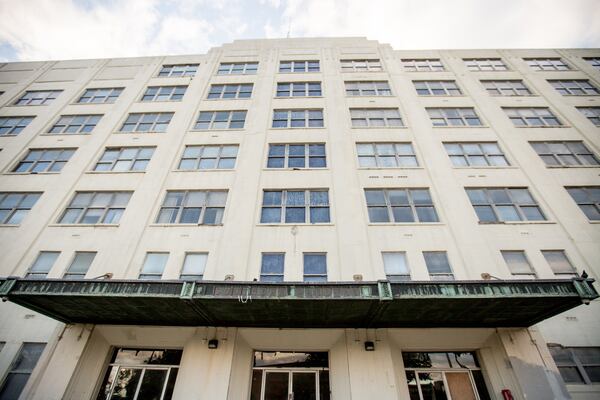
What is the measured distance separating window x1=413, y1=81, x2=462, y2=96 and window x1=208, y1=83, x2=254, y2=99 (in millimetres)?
12294

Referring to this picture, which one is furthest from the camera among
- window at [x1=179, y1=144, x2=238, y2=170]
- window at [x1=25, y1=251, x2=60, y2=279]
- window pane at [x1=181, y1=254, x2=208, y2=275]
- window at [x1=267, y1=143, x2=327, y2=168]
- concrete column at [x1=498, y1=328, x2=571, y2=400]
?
window at [x1=179, y1=144, x2=238, y2=170]

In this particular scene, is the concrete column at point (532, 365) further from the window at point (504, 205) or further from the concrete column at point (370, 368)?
the window at point (504, 205)

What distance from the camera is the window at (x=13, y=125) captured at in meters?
18.9

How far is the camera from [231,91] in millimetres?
20516

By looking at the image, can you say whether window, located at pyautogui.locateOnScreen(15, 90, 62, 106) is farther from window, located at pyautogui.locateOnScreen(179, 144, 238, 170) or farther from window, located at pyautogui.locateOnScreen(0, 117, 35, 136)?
window, located at pyautogui.locateOnScreen(179, 144, 238, 170)

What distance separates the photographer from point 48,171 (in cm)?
1622

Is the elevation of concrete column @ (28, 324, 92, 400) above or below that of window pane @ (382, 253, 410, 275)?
below

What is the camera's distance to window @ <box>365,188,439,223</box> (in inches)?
525

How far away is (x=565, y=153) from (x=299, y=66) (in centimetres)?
1831

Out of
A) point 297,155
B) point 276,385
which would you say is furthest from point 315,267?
point 297,155

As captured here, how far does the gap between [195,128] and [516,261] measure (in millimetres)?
18595

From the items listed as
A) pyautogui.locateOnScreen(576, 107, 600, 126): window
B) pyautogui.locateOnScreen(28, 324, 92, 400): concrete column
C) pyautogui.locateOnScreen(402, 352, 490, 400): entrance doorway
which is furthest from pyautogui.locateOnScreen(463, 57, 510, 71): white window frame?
pyautogui.locateOnScreen(28, 324, 92, 400): concrete column

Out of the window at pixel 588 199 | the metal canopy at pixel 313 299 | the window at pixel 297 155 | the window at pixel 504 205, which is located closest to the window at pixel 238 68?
the window at pixel 297 155

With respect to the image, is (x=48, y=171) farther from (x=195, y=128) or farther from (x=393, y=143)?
(x=393, y=143)
